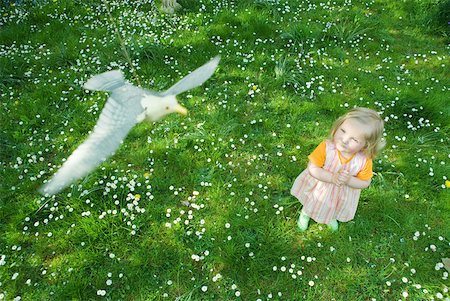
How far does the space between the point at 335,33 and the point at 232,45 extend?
1884 millimetres

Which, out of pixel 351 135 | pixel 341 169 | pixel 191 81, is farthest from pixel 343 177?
pixel 191 81

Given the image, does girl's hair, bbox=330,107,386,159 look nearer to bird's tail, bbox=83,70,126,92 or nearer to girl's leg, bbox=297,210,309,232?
girl's leg, bbox=297,210,309,232

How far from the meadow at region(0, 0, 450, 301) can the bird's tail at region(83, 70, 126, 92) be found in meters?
1.82

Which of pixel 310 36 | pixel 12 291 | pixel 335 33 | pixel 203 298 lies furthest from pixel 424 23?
pixel 12 291

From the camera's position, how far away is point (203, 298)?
3561 millimetres

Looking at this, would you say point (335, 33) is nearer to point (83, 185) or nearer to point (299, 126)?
point (299, 126)

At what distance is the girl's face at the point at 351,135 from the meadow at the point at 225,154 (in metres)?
1.37

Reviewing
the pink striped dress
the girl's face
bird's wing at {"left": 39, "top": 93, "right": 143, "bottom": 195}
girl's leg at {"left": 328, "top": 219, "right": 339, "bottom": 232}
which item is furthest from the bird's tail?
girl's leg at {"left": 328, "top": 219, "right": 339, "bottom": 232}

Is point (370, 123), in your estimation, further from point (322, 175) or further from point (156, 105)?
point (156, 105)

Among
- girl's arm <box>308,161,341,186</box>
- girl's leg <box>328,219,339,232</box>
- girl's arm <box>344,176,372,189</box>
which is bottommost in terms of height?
girl's leg <box>328,219,339,232</box>

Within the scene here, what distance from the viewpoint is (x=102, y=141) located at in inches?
76.1

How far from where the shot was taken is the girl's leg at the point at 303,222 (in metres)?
3.91

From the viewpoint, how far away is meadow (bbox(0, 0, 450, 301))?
373 cm

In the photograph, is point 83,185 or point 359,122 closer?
point 359,122
